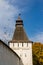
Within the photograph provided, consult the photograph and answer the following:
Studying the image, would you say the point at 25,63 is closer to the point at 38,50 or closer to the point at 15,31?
the point at 15,31

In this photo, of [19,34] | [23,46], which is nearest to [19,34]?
[19,34]

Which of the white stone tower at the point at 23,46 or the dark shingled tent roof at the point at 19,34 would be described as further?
the dark shingled tent roof at the point at 19,34

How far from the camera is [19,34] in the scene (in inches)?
1836

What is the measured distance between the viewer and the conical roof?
45.5m

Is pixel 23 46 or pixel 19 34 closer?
pixel 23 46

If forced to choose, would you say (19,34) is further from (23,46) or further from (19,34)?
(23,46)

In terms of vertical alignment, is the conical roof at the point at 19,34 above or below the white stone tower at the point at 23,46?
above

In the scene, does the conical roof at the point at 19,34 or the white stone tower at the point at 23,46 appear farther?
the conical roof at the point at 19,34

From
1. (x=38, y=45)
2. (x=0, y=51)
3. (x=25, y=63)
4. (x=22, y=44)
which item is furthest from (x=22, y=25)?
(x=0, y=51)

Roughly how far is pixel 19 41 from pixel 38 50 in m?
11.0

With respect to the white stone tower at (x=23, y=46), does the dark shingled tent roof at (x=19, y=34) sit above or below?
above

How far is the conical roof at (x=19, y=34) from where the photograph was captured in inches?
1790

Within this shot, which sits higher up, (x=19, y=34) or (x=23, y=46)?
(x=19, y=34)

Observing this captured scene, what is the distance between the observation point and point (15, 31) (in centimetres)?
4747
